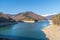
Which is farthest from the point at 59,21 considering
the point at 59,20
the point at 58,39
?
the point at 58,39

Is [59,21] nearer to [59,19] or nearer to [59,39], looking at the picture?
[59,19]

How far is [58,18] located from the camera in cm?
4209

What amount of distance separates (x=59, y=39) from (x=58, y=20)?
78.8 feet

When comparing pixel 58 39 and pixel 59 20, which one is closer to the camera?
pixel 58 39

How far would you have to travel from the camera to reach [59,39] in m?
18.0

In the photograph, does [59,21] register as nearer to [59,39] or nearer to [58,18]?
[58,18]

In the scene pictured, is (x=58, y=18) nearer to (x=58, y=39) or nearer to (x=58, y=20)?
(x=58, y=20)

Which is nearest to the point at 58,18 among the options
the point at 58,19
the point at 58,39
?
the point at 58,19

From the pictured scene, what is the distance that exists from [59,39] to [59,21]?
22.8 metres

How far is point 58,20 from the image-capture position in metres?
41.6

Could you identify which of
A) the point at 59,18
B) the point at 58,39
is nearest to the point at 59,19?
the point at 59,18

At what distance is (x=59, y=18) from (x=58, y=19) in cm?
40

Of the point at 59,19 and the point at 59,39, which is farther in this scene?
the point at 59,19

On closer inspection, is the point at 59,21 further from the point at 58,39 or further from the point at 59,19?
the point at 58,39
